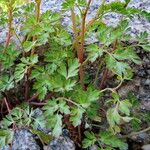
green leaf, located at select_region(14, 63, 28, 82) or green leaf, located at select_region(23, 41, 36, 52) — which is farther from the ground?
green leaf, located at select_region(23, 41, 36, 52)

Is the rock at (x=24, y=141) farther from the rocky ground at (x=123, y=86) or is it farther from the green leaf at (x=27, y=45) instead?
the green leaf at (x=27, y=45)

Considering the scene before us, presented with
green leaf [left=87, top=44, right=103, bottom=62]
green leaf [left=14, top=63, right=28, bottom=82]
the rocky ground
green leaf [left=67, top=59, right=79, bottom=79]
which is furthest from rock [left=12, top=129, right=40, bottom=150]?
green leaf [left=87, top=44, right=103, bottom=62]

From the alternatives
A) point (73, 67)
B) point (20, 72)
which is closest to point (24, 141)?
point (20, 72)

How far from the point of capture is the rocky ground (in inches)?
81.4

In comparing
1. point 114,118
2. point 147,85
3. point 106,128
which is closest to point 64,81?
point 114,118

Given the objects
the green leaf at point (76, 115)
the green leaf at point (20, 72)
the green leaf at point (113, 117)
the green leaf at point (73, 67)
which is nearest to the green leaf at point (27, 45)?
the green leaf at point (20, 72)

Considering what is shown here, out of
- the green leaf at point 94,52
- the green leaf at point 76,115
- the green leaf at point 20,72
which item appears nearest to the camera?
the green leaf at point 76,115

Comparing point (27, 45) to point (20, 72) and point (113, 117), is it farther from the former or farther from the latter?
point (113, 117)

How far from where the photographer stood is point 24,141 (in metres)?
2.07

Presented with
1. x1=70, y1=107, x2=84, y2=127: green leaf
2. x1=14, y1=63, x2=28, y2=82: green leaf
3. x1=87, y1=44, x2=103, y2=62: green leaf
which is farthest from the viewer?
x1=14, y1=63, x2=28, y2=82: green leaf

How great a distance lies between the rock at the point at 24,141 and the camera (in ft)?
6.73

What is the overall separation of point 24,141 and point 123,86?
682mm

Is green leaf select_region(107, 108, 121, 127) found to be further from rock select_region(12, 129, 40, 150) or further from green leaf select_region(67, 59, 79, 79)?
rock select_region(12, 129, 40, 150)

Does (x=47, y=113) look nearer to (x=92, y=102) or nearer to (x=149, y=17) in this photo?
(x=92, y=102)
